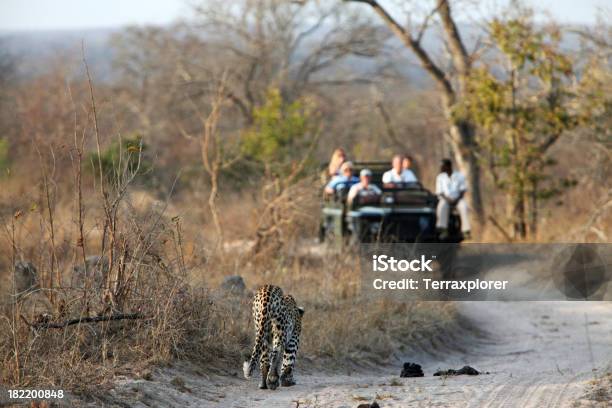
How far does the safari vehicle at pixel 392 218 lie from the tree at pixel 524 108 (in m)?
4.09

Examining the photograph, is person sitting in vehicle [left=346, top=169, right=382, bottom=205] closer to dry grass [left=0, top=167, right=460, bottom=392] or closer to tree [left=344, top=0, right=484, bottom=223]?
dry grass [left=0, top=167, right=460, bottom=392]

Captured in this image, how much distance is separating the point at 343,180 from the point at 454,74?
272 inches

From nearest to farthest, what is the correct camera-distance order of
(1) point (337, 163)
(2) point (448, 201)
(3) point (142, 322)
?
(3) point (142, 322) < (2) point (448, 201) < (1) point (337, 163)

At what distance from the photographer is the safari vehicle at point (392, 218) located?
14953 mm

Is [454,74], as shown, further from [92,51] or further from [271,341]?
[92,51]

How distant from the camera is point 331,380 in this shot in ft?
29.9

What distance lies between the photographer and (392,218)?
1510 cm

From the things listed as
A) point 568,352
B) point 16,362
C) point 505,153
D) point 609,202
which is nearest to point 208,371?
point 16,362

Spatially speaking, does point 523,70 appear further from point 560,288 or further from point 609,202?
point 560,288

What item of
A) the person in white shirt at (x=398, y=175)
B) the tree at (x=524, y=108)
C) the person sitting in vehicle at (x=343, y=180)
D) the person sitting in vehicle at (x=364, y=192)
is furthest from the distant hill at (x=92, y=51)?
the person in white shirt at (x=398, y=175)

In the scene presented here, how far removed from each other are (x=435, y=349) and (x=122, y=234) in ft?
13.8

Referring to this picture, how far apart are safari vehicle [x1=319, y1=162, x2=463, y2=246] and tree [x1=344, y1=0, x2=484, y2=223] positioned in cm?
572

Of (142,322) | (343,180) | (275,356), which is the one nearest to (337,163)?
(343,180)

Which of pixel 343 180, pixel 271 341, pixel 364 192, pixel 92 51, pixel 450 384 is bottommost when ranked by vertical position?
pixel 450 384
